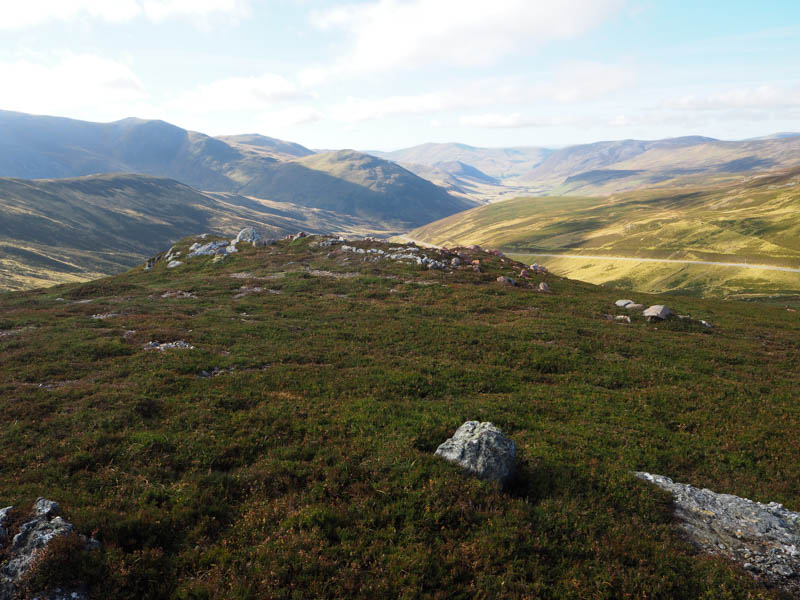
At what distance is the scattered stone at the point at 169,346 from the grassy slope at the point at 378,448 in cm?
84

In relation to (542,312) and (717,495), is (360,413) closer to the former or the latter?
(717,495)

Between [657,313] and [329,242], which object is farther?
[329,242]

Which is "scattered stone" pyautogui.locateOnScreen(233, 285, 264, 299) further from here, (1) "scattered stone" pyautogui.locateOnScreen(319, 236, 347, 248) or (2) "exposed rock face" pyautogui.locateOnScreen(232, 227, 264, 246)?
(2) "exposed rock face" pyautogui.locateOnScreen(232, 227, 264, 246)

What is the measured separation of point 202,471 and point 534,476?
11731mm

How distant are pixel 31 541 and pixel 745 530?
20103 mm

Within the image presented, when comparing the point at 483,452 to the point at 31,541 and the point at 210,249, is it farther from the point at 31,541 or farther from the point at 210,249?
the point at 210,249

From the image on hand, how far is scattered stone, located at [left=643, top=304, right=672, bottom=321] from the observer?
38.7 meters

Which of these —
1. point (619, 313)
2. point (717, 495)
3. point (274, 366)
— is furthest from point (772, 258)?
point (274, 366)

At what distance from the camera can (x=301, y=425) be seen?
16.4 metres

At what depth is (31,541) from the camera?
902 cm

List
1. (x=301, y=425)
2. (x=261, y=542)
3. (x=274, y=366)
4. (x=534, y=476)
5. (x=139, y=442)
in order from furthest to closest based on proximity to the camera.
Result: 1. (x=274, y=366)
2. (x=301, y=425)
3. (x=139, y=442)
4. (x=534, y=476)
5. (x=261, y=542)

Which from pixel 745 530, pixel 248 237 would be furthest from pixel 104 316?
pixel 248 237

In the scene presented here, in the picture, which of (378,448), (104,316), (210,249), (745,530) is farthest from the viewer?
(210,249)

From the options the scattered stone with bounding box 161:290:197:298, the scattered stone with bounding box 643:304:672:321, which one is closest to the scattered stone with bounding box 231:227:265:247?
the scattered stone with bounding box 161:290:197:298
